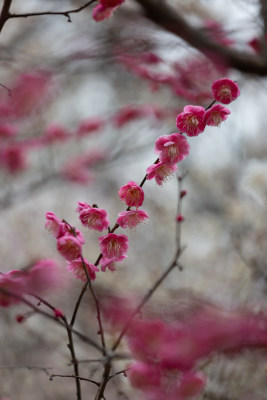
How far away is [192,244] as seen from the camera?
4535 mm

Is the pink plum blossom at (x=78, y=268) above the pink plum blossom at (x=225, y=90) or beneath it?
beneath

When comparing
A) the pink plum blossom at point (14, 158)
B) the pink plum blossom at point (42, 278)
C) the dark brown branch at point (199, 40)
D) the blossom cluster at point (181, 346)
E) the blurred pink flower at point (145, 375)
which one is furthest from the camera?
the pink plum blossom at point (14, 158)

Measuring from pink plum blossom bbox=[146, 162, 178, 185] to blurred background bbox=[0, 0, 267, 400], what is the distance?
A: 0.97 meters

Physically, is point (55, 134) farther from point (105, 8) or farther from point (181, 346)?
point (181, 346)

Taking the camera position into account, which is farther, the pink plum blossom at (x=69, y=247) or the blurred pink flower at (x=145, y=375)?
the pink plum blossom at (x=69, y=247)

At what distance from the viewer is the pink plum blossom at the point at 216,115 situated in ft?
4.00

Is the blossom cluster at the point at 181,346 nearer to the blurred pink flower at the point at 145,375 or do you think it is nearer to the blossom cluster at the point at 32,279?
the blurred pink flower at the point at 145,375

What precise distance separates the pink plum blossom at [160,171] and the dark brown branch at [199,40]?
1370mm

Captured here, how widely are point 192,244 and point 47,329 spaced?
1.61m

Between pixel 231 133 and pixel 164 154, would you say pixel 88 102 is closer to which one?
pixel 231 133

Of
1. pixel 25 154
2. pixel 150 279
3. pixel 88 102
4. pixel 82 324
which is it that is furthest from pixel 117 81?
pixel 82 324

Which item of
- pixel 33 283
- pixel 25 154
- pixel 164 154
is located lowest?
pixel 33 283

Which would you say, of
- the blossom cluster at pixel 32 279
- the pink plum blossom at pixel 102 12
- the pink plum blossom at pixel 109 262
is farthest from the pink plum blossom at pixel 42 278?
the pink plum blossom at pixel 102 12

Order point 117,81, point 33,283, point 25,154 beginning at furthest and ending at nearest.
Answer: point 117,81 → point 25,154 → point 33,283
